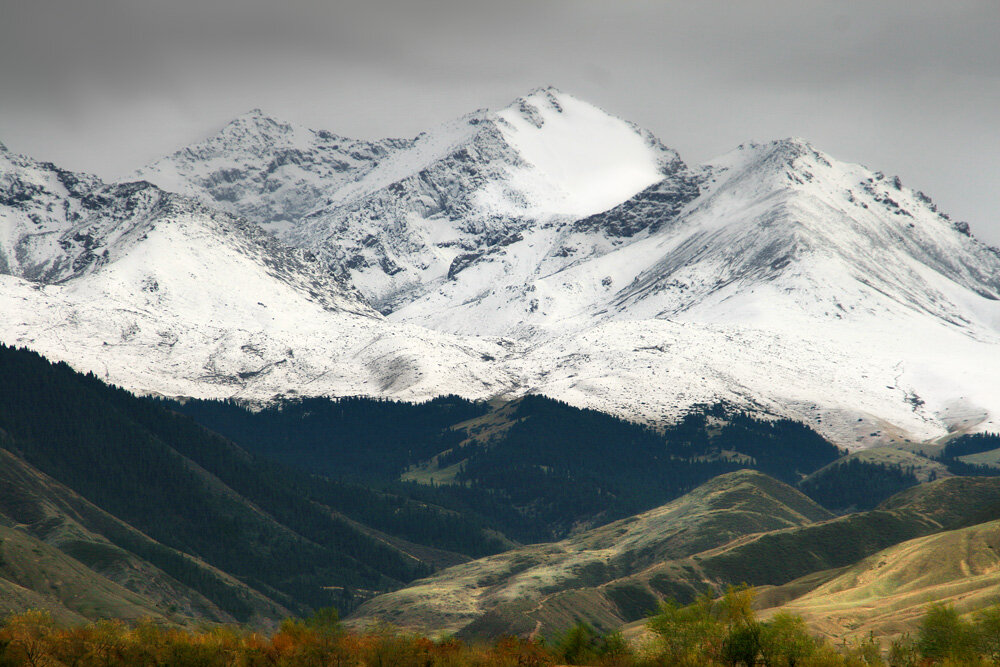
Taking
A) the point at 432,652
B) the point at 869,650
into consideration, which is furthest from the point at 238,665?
the point at 869,650

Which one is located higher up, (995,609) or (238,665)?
(995,609)

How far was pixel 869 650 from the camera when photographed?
159 metres

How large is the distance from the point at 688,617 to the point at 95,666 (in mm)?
76401

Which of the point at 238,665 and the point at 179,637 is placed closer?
the point at 238,665

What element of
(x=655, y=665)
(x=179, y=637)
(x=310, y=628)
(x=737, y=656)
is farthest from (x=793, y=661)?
(x=179, y=637)

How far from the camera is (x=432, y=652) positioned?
161125mm

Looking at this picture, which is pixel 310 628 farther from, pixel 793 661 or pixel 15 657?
pixel 793 661

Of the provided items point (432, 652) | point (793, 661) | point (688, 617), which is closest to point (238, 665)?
point (432, 652)

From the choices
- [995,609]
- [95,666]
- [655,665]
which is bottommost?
[95,666]

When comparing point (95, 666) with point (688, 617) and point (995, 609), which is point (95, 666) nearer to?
point (688, 617)

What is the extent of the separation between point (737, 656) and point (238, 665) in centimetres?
6258

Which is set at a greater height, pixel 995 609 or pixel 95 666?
pixel 995 609

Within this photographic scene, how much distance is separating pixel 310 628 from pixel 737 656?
5641 cm

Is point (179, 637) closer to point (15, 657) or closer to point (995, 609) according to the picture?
point (15, 657)
